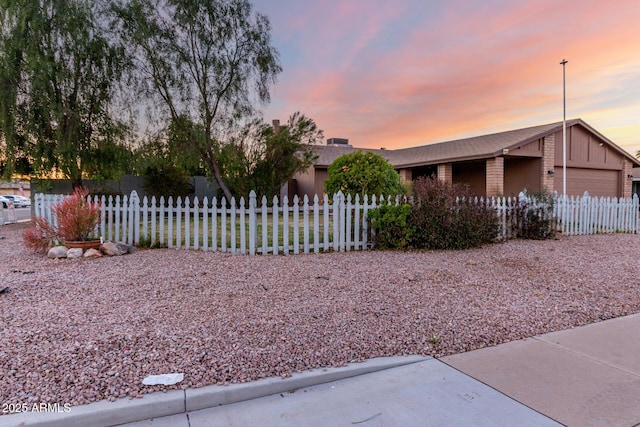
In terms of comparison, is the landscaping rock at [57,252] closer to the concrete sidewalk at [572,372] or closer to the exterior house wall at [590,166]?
the concrete sidewalk at [572,372]

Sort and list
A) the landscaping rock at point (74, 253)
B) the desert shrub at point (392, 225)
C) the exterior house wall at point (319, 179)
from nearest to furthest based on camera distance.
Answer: the landscaping rock at point (74, 253), the desert shrub at point (392, 225), the exterior house wall at point (319, 179)

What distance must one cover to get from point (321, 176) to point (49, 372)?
1865 cm

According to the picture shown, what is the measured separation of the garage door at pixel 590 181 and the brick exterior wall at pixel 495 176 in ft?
10.8

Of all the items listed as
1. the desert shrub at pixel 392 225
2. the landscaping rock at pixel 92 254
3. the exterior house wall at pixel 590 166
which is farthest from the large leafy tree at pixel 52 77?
the exterior house wall at pixel 590 166

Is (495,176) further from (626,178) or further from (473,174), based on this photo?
(626,178)

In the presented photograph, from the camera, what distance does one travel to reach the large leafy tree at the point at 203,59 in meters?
12.0

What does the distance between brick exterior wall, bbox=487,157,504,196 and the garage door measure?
328 centimetres

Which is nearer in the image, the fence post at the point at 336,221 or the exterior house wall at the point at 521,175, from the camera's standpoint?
the fence post at the point at 336,221

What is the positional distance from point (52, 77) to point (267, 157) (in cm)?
739

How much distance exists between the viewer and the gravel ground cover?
271 cm

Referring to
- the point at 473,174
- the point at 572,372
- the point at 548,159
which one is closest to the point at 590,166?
the point at 548,159

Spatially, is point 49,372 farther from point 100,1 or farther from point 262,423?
point 100,1

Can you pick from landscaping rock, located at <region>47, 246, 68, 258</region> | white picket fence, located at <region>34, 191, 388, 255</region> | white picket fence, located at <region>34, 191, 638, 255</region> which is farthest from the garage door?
landscaping rock, located at <region>47, 246, 68, 258</region>

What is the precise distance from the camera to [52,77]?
459 inches
